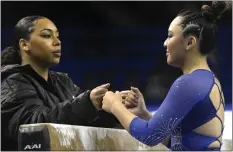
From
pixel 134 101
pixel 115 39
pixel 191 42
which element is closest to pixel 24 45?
pixel 134 101

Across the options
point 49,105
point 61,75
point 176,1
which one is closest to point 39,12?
point 176,1

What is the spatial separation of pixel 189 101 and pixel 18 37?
110cm

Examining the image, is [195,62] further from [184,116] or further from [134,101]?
[134,101]

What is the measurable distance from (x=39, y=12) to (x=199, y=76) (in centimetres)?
280

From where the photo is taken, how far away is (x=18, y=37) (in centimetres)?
232

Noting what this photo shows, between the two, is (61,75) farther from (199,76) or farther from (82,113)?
(199,76)

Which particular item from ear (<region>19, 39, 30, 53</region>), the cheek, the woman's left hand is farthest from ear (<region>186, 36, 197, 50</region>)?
ear (<region>19, 39, 30, 53</region>)

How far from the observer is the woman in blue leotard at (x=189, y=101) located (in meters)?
1.53

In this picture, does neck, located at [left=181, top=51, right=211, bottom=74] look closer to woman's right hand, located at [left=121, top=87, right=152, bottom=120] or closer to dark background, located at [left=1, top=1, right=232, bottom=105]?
woman's right hand, located at [left=121, top=87, right=152, bottom=120]

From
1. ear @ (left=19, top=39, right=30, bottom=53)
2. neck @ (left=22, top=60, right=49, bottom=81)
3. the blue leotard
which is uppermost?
ear @ (left=19, top=39, right=30, bottom=53)

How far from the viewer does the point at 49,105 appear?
212 centimetres

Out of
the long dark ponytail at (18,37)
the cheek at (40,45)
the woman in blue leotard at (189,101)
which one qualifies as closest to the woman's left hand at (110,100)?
the woman in blue leotard at (189,101)

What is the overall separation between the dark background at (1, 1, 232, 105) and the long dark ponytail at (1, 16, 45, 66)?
1.80 metres

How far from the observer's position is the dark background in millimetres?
4137
